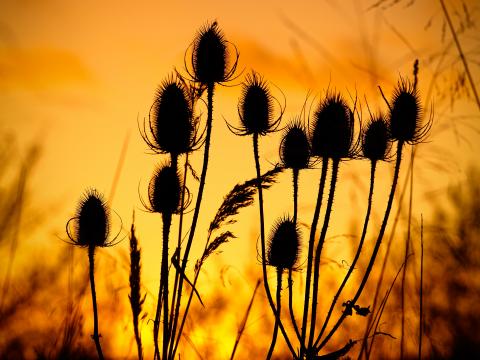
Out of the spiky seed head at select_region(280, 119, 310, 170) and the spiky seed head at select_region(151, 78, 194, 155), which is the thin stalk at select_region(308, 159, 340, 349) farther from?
the spiky seed head at select_region(151, 78, 194, 155)

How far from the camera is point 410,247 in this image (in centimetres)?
446

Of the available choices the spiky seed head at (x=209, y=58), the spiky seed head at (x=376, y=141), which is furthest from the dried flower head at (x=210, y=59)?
the spiky seed head at (x=376, y=141)

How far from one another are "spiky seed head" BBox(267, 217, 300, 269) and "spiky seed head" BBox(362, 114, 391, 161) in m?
0.84

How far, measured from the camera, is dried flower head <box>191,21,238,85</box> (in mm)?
4191

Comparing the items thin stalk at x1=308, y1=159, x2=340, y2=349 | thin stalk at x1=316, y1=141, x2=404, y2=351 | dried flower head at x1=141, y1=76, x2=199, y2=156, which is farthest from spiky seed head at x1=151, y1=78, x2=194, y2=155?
thin stalk at x1=316, y1=141, x2=404, y2=351

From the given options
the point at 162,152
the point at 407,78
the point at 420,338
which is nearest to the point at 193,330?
the point at 162,152

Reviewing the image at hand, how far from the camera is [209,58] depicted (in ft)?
13.9

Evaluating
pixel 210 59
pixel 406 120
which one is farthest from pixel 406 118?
pixel 210 59

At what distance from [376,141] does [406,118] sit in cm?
30

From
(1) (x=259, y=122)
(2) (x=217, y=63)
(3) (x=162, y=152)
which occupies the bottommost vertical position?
(3) (x=162, y=152)

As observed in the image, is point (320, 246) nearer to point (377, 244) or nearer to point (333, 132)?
point (377, 244)

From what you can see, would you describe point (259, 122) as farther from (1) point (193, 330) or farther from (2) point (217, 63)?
(1) point (193, 330)

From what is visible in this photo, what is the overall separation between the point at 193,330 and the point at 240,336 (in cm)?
43

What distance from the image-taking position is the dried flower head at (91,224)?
12.9ft
